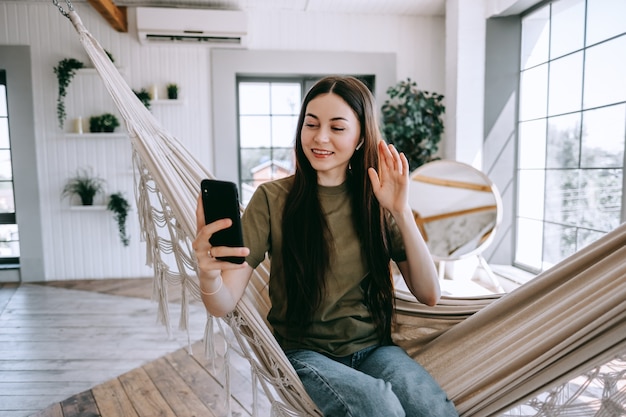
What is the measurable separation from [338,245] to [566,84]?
2.29 metres

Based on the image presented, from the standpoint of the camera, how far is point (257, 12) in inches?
127

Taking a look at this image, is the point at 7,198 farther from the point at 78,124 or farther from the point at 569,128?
the point at 569,128

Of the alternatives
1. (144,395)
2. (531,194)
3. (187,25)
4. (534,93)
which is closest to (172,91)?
(187,25)

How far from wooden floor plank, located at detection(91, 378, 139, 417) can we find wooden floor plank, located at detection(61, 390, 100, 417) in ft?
0.05

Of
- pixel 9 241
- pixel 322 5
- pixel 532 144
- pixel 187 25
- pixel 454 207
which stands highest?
pixel 322 5

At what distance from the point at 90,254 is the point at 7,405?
6.17ft

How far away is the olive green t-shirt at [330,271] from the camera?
902mm

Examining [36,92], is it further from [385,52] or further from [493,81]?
[493,81]

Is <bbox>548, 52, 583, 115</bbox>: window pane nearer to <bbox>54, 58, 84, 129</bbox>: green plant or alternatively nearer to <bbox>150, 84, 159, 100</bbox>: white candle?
<bbox>150, 84, 159, 100</bbox>: white candle

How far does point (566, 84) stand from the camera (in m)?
2.53

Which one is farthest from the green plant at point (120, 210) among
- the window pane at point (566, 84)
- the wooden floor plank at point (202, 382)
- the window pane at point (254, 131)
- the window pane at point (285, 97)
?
the window pane at point (566, 84)

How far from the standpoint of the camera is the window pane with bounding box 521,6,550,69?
2.71m

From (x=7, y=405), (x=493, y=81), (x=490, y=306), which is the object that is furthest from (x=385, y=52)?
(x=7, y=405)

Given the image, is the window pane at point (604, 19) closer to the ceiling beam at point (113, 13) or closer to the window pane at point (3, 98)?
the ceiling beam at point (113, 13)
